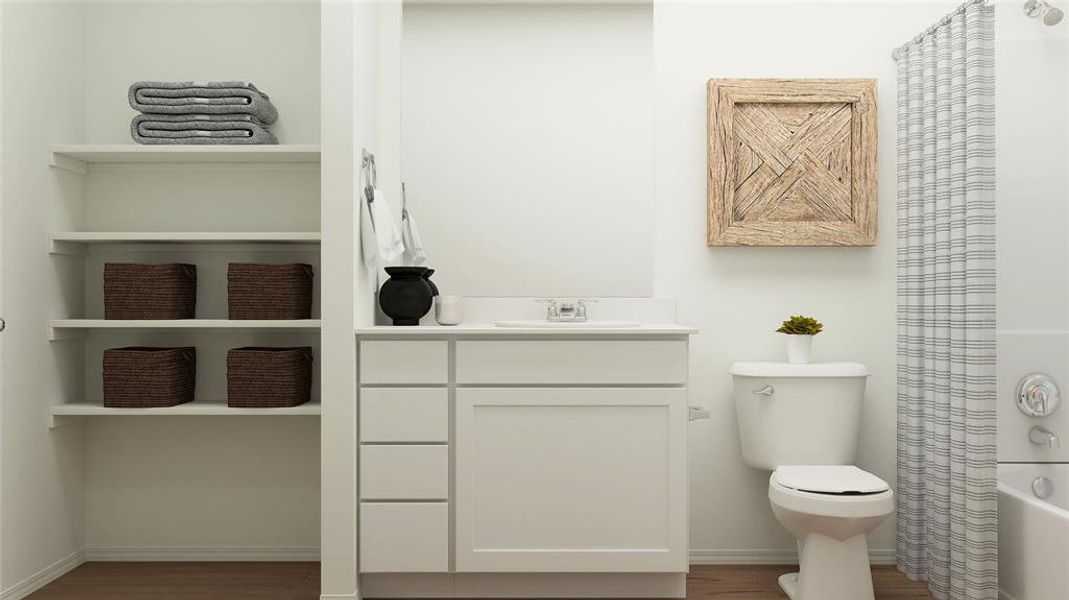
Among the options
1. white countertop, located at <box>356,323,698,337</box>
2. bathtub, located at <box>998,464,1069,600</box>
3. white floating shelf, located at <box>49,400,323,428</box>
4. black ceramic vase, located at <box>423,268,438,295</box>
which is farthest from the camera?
black ceramic vase, located at <box>423,268,438,295</box>

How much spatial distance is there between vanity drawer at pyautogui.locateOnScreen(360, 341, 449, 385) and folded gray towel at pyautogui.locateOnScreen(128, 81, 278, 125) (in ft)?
3.26

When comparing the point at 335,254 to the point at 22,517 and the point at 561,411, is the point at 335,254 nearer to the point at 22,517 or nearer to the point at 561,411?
the point at 561,411

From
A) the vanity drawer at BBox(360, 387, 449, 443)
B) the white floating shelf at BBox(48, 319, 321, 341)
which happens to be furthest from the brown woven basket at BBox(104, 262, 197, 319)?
the vanity drawer at BBox(360, 387, 449, 443)

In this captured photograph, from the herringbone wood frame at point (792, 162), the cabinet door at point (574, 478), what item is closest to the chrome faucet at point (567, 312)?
the cabinet door at point (574, 478)

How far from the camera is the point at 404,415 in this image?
249 cm

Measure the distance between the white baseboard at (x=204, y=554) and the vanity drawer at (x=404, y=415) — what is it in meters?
0.82

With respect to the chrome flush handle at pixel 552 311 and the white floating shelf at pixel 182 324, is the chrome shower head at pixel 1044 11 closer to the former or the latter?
the chrome flush handle at pixel 552 311

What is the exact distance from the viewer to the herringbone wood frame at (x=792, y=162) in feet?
9.78

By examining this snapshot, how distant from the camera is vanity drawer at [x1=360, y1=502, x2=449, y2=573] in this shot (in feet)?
8.14

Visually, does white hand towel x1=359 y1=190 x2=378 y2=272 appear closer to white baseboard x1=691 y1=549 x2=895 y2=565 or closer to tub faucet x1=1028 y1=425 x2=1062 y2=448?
white baseboard x1=691 y1=549 x2=895 y2=565

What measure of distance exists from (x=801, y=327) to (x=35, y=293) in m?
2.67

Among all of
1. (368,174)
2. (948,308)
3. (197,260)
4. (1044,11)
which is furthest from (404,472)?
(1044,11)

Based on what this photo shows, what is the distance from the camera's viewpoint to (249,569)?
291 centimetres

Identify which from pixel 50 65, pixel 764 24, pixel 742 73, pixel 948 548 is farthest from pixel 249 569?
pixel 764 24
